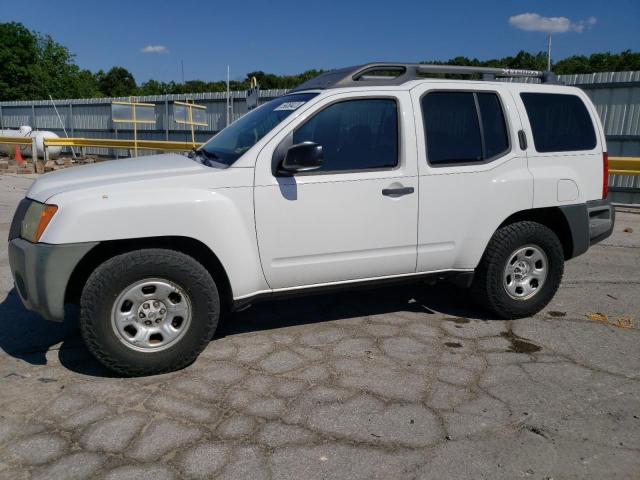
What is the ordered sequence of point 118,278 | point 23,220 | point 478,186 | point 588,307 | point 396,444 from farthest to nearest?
point 588,307
point 478,186
point 23,220
point 118,278
point 396,444

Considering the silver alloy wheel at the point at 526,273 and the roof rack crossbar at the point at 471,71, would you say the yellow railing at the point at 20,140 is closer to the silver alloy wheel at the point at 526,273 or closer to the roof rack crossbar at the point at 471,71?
the roof rack crossbar at the point at 471,71

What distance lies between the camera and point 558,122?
14.8 ft

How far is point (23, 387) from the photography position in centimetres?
333

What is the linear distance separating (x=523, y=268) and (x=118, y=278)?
3143 millimetres

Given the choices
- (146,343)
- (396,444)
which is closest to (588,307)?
Answer: (396,444)

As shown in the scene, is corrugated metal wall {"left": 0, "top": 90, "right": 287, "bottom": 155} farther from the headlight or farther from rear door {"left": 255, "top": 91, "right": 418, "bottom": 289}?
the headlight

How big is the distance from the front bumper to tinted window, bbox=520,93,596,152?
11.3 feet

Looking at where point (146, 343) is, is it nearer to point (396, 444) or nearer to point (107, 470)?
point (107, 470)

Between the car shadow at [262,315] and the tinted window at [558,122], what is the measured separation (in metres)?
1.42

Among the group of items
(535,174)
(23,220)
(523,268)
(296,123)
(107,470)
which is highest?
(296,123)

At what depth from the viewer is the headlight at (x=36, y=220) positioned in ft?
10.5

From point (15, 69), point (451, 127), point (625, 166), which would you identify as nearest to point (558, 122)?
point (451, 127)

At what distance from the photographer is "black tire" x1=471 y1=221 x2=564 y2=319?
14.1 feet

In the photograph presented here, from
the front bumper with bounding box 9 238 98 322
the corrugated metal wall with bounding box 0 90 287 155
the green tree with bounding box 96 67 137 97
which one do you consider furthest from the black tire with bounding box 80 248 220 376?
the green tree with bounding box 96 67 137 97
